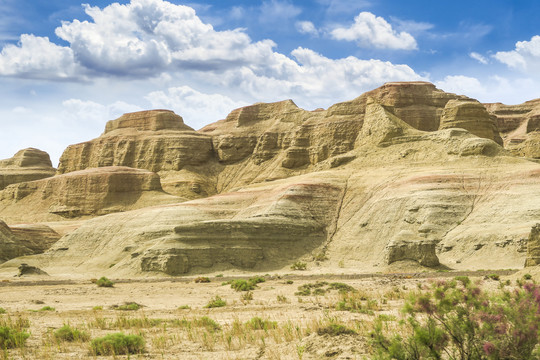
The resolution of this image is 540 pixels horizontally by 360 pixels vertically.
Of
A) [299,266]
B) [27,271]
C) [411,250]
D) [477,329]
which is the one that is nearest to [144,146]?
[27,271]

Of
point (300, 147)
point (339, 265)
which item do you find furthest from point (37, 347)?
point (300, 147)

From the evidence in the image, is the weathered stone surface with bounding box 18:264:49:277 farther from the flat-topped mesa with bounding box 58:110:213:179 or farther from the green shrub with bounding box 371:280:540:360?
the flat-topped mesa with bounding box 58:110:213:179

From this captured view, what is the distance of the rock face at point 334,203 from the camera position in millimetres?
48625

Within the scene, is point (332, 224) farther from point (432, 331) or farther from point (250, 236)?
point (432, 331)

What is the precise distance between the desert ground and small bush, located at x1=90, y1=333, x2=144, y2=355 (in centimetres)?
23

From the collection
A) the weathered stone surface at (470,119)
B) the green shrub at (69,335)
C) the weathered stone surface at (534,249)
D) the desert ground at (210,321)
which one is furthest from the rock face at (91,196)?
the green shrub at (69,335)

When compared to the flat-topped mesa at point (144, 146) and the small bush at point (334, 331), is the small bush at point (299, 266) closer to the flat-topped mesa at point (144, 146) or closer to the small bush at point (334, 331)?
the small bush at point (334, 331)

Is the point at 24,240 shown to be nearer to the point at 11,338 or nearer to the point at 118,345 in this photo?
the point at 11,338

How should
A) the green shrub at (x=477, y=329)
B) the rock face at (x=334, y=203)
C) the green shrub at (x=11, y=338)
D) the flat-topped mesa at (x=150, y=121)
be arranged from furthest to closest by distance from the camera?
1. the flat-topped mesa at (x=150, y=121)
2. the rock face at (x=334, y=203)
3. the green shrub at (x=11, y=338)
4. the green shrub at (x=477, y=329)

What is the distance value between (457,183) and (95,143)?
306 ft

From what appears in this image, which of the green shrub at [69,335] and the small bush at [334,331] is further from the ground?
the small bush at [334,331]

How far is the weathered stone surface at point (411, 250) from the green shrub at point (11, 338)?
109 ft

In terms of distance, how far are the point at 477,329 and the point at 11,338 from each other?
34.5 feet

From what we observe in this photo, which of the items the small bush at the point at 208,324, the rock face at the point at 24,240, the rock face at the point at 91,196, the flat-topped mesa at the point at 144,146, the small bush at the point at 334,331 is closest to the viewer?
the small bush at the point at 334,331
